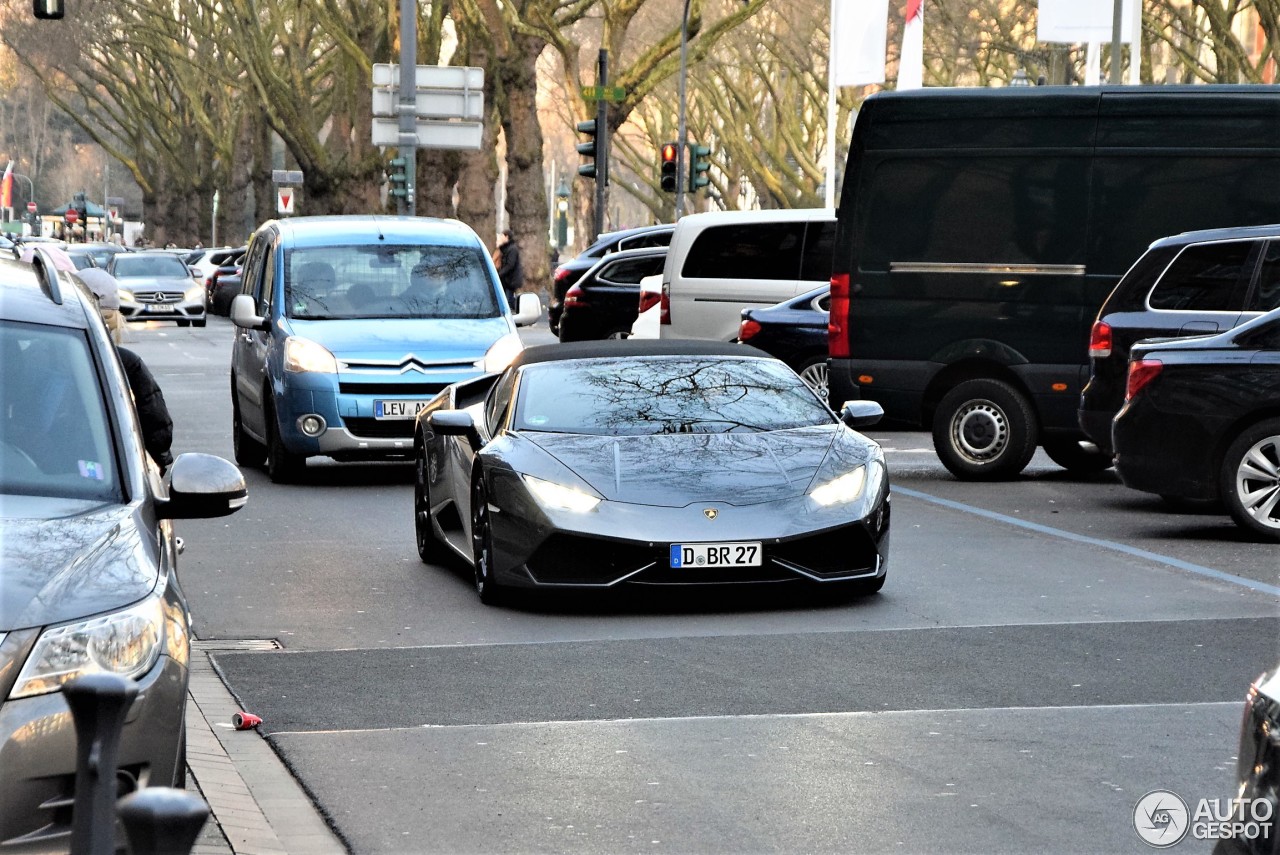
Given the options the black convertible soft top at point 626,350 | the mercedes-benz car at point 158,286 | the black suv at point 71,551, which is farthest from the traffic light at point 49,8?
the mercedes-benz car at point 158,286

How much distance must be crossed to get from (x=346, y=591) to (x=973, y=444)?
6.77 m

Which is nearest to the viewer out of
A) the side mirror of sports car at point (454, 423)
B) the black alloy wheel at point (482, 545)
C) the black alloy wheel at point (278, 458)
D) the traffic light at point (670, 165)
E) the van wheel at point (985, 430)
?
the black alloy wheel at point (482, 545)

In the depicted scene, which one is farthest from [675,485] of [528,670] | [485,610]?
[528,670]

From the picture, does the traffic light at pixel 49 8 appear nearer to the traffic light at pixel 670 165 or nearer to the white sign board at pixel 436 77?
the white sign board at pixel 436 77

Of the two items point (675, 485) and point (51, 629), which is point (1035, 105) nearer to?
point (675, 485)

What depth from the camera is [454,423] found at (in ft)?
36.3

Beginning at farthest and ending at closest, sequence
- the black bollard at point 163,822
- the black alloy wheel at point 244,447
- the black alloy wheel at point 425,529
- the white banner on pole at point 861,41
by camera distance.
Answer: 1. the white banner on pole at point 861,41
2. the black alloy wheel at point 244,447
3. the black alloy wheel at point 425,529
4. the black bollard at point 163,822

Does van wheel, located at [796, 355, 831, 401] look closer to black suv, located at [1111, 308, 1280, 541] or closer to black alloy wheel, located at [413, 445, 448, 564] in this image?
black suv, located at [1111, 308, 1280, 541]

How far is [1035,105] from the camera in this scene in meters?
16.1

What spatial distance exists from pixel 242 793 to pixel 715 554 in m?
3.76

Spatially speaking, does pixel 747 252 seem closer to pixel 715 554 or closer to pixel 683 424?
pixel 683 424

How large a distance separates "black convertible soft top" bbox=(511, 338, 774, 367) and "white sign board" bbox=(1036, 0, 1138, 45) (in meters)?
16.7

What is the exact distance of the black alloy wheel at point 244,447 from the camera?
1753 cm

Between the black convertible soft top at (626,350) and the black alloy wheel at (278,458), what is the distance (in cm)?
458
